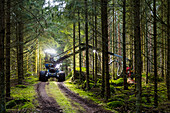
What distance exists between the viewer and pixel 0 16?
15.4 feet

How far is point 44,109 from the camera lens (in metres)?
6.61

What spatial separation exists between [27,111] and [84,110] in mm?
2590

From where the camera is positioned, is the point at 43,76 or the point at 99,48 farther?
the point at 43,76

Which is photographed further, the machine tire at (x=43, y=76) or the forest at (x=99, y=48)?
the machine tire at (x=43, y=76)

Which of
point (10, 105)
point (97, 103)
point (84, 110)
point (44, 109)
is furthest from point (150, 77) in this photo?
point (10, 105)

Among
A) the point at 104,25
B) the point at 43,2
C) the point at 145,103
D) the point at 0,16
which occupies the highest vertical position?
the point at 43,2

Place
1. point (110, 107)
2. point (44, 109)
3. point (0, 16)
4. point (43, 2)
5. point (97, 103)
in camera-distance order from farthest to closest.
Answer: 1. point (43, 2)
2. point (97, 103)
3. point (110, 107)
4. point (44, 109)
5. point (0, 16)

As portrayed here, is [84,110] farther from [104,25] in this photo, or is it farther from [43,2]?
Answer: [43,2]

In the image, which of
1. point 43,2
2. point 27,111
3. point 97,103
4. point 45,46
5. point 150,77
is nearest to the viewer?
point 27,111

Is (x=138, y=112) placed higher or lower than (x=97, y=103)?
higher

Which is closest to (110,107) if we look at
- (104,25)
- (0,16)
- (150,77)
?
(104,25)

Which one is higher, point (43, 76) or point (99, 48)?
point (99, 48)

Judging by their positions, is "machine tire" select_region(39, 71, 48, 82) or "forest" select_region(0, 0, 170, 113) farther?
"machine tire" select_region(39, 71, 48, 82)

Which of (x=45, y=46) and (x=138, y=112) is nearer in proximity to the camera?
(x=138, y=112)
